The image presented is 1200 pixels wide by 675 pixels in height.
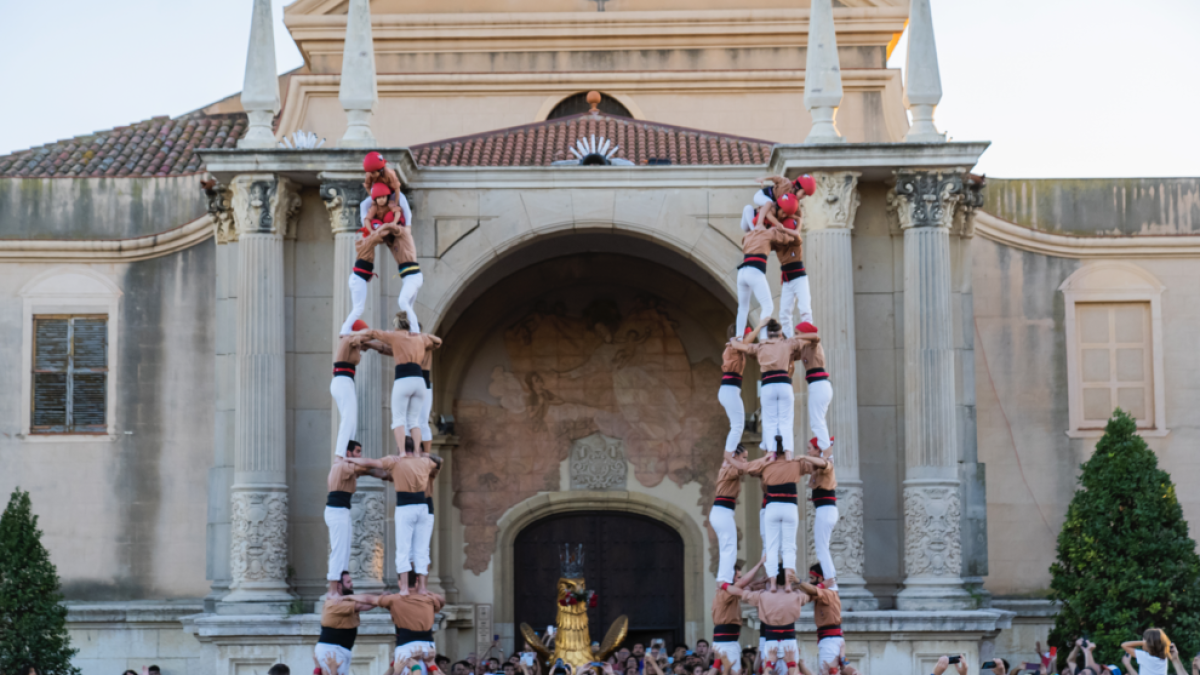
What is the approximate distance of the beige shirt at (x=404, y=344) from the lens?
59.0 feet

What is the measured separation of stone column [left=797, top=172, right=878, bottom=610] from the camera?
72.4 feet

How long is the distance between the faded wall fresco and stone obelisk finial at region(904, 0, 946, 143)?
588 cm

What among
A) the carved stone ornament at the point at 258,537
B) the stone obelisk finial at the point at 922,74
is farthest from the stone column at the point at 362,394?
the stone obelisk finial at the point at 922,74

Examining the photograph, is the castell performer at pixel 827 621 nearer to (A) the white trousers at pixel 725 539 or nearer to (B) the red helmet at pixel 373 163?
(A) the white trousers at pixel 725 539

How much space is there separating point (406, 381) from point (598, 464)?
9.18 m

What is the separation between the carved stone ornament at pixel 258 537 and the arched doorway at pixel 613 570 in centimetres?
537

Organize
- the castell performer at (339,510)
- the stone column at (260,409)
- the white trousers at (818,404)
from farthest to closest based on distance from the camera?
1. the stone column at (260,409)
2. the white trousers at (818,404)
3. the castell performer at (339,510)

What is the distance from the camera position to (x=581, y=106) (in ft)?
102

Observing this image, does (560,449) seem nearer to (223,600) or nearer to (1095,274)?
(223,600)

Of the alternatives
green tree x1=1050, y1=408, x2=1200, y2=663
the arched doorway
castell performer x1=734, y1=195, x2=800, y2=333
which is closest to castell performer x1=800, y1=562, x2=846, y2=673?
castell performer x1=734, y1=195, x2=800, y2=333

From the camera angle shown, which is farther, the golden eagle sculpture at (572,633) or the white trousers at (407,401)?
the golden eagle sculpture at (572,633)

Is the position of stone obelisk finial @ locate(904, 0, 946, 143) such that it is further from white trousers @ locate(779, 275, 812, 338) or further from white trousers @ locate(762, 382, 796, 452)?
white trousers @ locate(762, 382, 796, 452)

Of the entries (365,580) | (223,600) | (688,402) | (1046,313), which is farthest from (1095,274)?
(223,600)

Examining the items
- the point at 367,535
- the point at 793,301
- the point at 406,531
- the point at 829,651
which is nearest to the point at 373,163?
the point at 406,531
